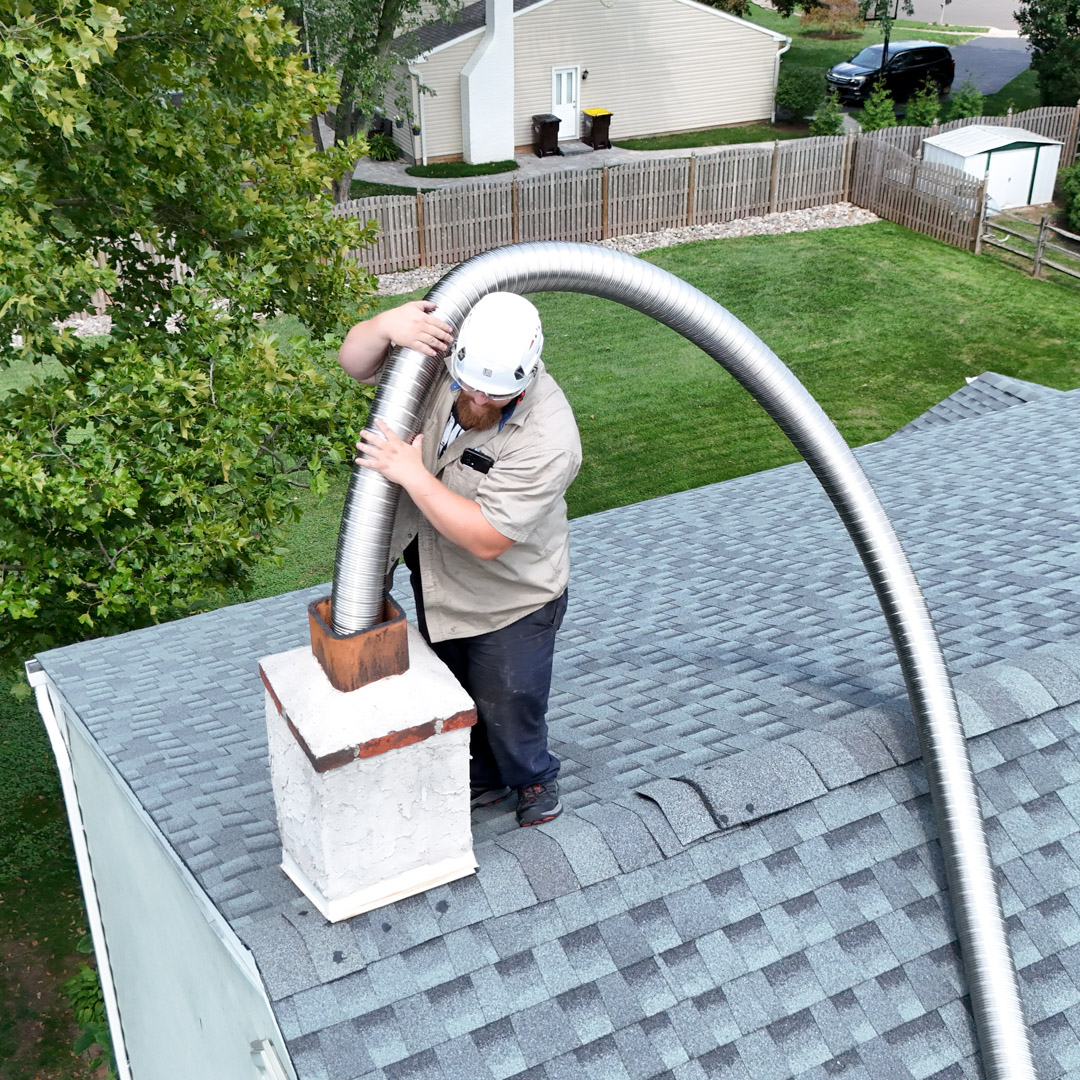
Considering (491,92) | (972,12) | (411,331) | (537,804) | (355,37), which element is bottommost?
(491,92)

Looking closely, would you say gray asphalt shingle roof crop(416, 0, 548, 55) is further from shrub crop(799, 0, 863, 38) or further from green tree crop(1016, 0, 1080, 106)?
shrub crop(799, 0, 863, 38)

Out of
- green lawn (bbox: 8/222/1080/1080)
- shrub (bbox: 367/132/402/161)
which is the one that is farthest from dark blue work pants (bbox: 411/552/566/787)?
shrub (bbox: 367/132/402/161)

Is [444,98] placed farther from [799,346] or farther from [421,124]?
[799,346]

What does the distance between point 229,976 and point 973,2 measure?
6302 cm

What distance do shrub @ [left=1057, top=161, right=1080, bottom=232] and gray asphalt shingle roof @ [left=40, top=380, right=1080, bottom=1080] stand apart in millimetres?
22544

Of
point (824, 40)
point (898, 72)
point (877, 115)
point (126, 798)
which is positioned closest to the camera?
point (126, 798)

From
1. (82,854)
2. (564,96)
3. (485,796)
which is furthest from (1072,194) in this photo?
(485,796)

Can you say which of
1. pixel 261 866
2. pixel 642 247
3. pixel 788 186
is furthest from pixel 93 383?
pixel 788 186

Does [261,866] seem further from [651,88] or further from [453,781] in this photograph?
[651,88]

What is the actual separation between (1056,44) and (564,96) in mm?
13607

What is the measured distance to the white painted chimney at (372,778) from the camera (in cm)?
378

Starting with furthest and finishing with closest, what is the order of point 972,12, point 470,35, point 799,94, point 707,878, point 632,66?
point 972,12
point 799,94
point 632,66
point 470,35
point 707,878

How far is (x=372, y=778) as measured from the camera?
151 inches

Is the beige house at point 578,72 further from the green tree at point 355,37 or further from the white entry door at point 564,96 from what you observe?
the green tree at point 355,37
